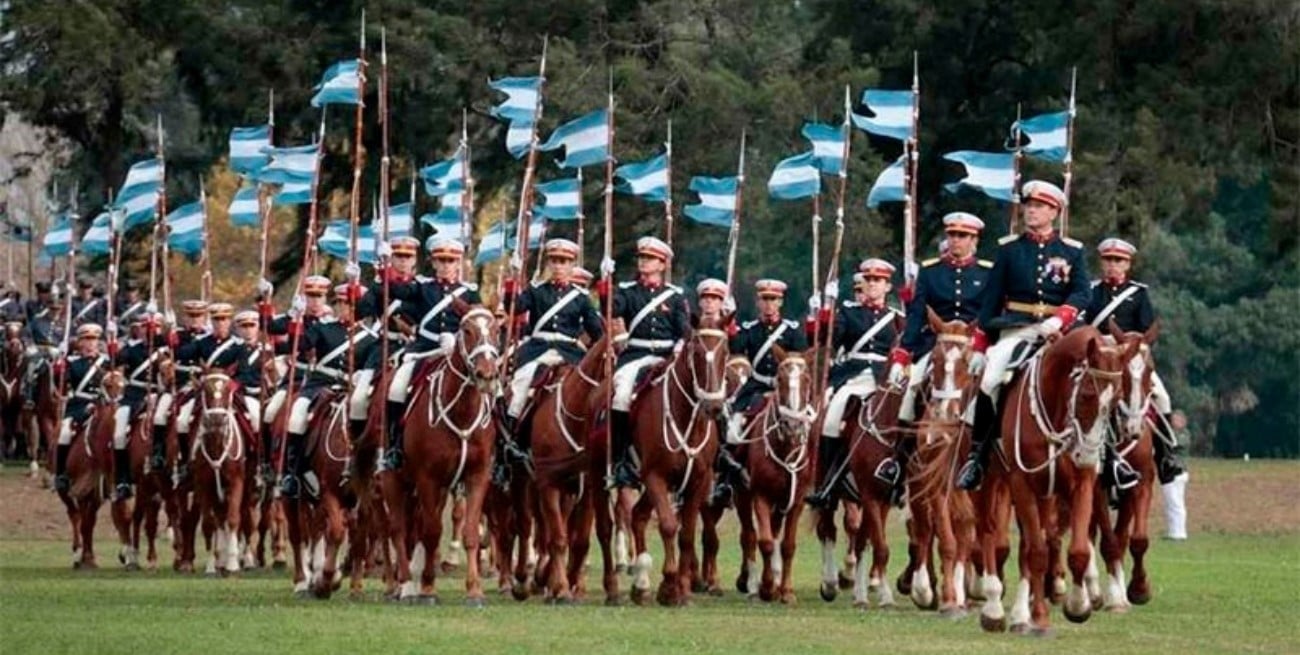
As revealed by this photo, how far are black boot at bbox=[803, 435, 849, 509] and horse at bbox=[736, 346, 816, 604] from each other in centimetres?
11

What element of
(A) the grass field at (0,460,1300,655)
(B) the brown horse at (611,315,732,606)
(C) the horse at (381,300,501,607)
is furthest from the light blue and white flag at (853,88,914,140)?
(C) the horse at (381,300,501,607)

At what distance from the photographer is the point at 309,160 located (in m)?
36.8

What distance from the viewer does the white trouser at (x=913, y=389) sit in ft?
88.2

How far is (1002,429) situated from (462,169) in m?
15.2

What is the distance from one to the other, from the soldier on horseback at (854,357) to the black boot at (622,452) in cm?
190

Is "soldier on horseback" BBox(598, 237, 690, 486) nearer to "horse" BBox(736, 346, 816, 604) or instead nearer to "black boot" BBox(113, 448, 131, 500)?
"horse" BBox(736, 346, 816, 604)

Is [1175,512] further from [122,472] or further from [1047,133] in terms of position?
[122,472]

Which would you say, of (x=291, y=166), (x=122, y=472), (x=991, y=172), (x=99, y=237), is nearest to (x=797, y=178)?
(x=991, y=172)

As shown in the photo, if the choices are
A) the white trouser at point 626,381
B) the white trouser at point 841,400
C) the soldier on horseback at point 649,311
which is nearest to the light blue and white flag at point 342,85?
the soldier on horseback at point 649,311

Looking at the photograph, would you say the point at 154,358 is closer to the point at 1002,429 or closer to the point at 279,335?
the point at 279,335

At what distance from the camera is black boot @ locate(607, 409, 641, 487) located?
29.3m

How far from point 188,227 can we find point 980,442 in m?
19.2

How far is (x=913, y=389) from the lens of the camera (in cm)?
2722

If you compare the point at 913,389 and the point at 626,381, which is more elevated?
the point at 626,381
